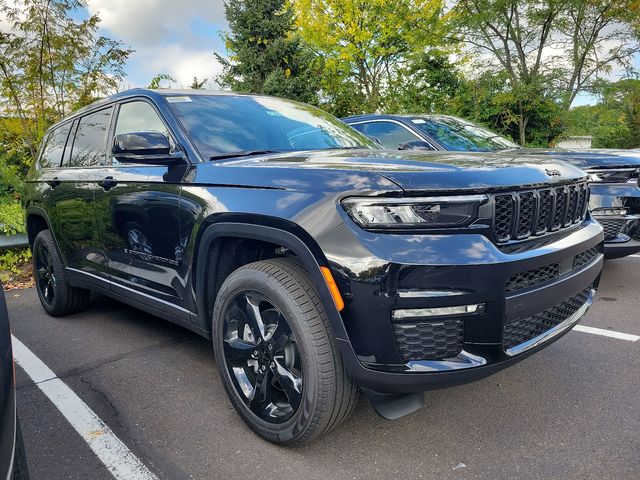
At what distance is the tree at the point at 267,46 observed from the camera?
14.4 meters

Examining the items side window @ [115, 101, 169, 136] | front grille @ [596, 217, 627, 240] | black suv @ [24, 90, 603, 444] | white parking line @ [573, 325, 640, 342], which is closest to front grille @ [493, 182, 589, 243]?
black suv @ [24, 90, 603, 444]

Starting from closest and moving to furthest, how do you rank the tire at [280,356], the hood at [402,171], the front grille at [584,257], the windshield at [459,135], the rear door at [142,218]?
the hood at [402,171] → the tire at [280,356] → the front grille at [584,257] → the rear door at [142,218] → the windshield at [459,135]

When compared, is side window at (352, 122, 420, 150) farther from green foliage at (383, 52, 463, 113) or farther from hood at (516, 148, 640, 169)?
green foliage at (383, 52, 463, 113)

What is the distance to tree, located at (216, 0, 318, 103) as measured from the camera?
14.4m

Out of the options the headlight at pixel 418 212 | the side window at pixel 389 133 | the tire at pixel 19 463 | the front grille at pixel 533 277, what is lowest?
the tire at pixel 19 463

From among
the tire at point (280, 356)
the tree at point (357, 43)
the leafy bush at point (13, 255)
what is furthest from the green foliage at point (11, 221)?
the tree at point (357, 43)

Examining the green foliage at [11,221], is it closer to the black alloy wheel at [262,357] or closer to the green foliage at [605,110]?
the black alloy wheel at [262,357]

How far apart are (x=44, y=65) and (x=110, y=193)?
5.72m

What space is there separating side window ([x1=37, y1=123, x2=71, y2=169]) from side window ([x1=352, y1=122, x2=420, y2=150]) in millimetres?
3200

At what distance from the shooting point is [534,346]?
2033 mm

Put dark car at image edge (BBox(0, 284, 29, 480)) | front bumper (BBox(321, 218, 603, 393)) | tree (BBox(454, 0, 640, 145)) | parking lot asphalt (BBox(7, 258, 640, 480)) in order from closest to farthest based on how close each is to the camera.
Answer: dark car at image edge (BBox(0, 284, 29, 480)) → front bumper (BBox(321, 218, 603, 393)) → parking lot asphalt (BBox(7, 258, 640, 480)) → tree (BBox(454, 0, 640, 145))

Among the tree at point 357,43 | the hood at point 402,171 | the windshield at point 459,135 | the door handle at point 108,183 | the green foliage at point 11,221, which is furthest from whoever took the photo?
the tree at point 357,43

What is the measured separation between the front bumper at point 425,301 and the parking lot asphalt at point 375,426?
0.51 m

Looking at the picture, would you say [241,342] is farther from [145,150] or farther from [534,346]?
[534,346]
